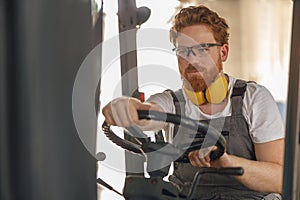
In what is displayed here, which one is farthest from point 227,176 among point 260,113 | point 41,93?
point 41,93

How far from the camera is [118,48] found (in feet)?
2.94

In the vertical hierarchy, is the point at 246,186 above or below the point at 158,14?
below

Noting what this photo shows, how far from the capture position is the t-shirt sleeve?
3.76 ft

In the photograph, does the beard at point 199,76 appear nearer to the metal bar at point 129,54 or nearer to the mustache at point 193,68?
the mustache at point 193,68

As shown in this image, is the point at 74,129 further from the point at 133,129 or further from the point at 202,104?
the point at 202,104

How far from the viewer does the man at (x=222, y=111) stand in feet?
3.44

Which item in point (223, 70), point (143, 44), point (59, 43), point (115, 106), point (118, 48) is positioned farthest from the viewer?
point (223, 70)

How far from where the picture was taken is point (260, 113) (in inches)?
45.8

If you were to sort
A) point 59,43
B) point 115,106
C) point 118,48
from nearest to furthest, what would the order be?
1. point 59,43
2. point 115,106
3. point 118,48

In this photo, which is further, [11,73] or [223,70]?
[223,70]

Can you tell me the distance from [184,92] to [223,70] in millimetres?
124

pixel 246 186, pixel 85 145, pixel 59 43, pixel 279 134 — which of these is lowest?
pixel 246 186

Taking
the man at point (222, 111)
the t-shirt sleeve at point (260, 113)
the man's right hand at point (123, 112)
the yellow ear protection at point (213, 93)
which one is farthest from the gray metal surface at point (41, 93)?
the t-shirt sleeve at point (260, 113)

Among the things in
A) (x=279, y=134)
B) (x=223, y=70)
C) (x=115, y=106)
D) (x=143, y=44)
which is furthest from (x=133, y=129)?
(x=279, y=134)
